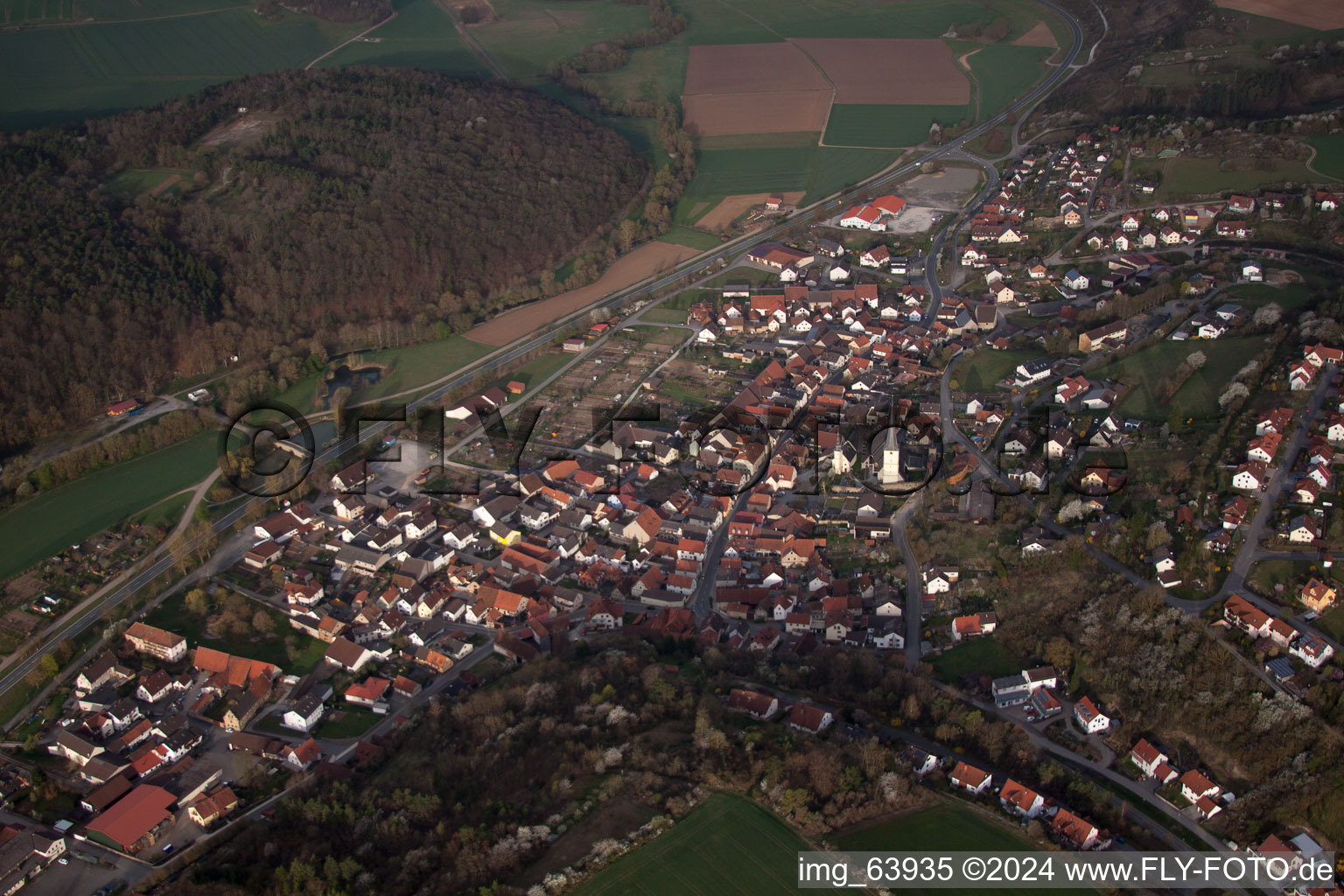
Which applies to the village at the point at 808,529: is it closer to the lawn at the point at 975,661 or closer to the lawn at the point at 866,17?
the lawn at the point at 975,661

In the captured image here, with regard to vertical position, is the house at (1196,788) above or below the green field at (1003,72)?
below

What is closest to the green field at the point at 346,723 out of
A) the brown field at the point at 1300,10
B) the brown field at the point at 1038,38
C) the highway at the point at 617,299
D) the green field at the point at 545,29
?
the highway at the point at 617,299

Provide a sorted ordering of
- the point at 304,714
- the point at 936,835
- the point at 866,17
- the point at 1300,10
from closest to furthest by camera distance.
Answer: the point at 936,835 < the point at 304,714 < the point at 1300,10 < the point at 866,17

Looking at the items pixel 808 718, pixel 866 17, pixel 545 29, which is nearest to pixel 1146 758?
pixel 808 718

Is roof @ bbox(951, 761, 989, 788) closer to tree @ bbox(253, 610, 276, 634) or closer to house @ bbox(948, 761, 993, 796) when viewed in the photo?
house @ bbox(948, 761, 993, 796)

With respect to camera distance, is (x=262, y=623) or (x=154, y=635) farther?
(x=262, y=623)

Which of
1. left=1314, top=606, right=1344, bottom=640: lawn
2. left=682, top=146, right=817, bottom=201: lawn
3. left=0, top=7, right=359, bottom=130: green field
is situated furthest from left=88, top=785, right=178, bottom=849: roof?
left=0, top=7, right=359, bottom=130: green field

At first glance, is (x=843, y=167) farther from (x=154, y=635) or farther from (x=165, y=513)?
(x=154, y=635)
